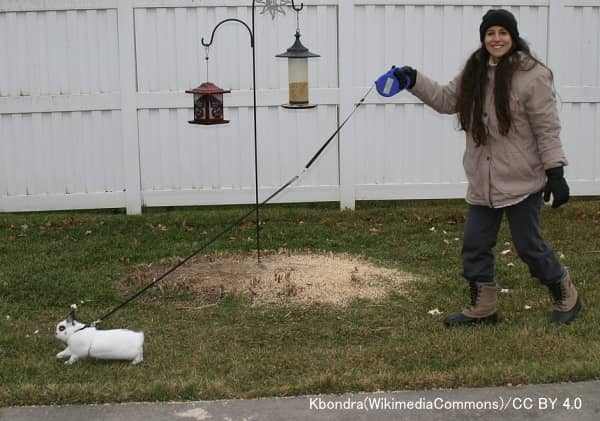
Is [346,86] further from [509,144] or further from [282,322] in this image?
[509,144]

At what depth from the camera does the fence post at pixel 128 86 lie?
8.72m

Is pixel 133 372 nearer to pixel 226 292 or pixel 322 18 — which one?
pixel 226 292

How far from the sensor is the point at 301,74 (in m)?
6.53

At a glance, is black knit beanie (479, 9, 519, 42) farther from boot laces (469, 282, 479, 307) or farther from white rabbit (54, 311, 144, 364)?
white rabbit (54, 311, 144, 364)

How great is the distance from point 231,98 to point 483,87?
402cm

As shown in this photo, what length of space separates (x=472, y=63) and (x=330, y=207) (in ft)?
14.9

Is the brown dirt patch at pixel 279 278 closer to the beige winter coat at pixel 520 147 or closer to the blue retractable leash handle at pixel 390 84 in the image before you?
the beige winter coat at pixel 520 147

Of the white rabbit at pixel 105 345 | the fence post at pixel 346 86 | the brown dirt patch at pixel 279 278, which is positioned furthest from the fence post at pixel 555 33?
the white rabbit at pixel 105 345

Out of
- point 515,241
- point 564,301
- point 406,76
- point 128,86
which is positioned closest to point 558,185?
point 515,241

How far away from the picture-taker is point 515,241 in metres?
5.22

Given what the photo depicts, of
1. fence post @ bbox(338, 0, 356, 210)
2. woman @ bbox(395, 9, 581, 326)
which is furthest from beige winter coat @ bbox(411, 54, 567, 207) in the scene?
fence post @ bbox(338, 0, 356, 210)

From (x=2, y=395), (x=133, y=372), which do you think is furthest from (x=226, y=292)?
(x=2, y=395)

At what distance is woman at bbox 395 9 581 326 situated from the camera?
4.96 metres

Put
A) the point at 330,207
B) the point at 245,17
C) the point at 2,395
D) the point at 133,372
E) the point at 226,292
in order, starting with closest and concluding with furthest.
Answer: the point at 2,395, the point at 133,372, the point at 226,292, the point at 245,17, the point at 330,207
